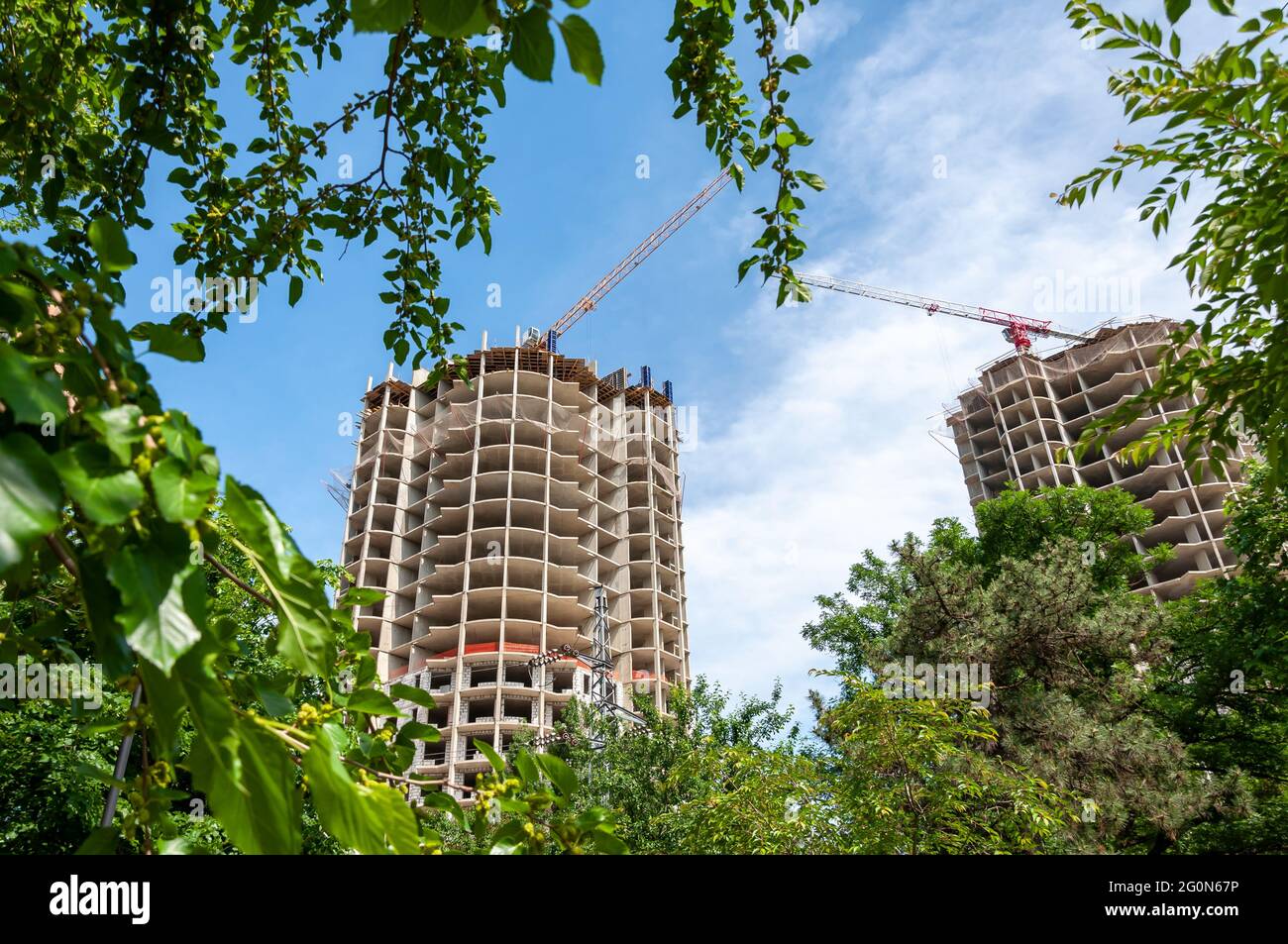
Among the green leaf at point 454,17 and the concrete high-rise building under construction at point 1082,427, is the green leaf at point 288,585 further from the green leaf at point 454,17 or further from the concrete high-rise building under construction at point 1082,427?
the concrete high-rise building under construction at point 1082,427

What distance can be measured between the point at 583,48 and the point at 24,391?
0.83 meters

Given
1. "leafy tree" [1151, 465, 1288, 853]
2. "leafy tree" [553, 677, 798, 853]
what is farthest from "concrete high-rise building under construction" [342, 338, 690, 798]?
"leafy tree" [1151, 465, 1288, 853]

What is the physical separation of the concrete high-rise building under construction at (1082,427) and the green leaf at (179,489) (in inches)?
2316

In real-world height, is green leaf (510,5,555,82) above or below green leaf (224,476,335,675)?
above

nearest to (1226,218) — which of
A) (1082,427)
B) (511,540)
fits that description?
(511,540)

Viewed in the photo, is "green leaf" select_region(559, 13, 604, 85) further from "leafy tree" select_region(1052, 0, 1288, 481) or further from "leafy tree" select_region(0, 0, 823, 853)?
"leafy tree" select_region(1052, 0, 1288, 481)

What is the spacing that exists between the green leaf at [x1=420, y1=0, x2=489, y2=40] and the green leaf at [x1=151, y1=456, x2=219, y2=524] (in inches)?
27.0

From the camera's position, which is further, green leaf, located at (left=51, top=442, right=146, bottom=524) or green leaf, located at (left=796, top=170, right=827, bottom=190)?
green leaf, located at (left=796, top=170, right=827, bottom=190)

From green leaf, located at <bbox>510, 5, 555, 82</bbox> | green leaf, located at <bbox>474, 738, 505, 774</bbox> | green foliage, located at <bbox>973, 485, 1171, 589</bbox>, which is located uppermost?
green foliage, located at <bbox>973, 485, 1171, 589</bbox>

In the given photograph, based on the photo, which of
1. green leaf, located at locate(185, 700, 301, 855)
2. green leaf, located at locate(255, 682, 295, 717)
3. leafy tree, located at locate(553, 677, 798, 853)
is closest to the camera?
green leaf, located at locate(185, 700, 301, 855)

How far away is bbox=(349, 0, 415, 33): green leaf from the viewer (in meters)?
1.07

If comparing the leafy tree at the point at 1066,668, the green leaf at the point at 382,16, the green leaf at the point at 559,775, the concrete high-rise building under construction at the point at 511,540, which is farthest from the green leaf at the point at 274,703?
the concrete high-rise building under construction at the point at 511,540

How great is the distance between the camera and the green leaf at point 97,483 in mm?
755

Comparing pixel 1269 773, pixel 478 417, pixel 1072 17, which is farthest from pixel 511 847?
Answer: pixel 478 417
